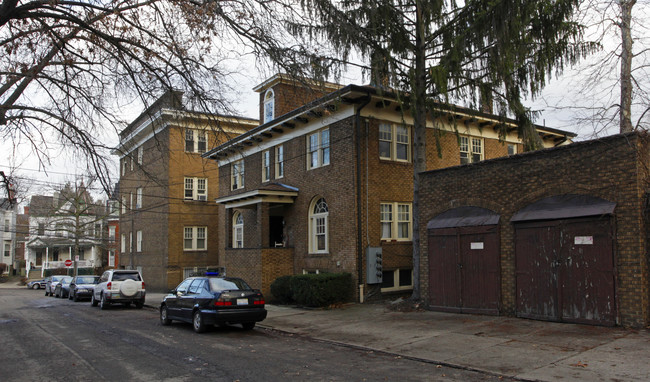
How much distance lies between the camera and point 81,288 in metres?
28.3

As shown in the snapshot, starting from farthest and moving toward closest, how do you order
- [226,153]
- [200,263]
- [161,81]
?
[200,263] → [226,153] → [161,81]

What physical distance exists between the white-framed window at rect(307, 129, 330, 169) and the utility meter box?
4.39 meters

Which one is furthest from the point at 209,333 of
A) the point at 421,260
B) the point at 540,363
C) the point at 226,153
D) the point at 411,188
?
the point at 226,153

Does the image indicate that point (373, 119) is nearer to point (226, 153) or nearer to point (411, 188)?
point (411, 188)

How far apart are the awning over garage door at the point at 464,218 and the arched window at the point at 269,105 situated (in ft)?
41.7

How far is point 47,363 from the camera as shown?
9523mm

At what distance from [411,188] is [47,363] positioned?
572 inches

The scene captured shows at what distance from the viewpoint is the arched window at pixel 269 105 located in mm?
25516

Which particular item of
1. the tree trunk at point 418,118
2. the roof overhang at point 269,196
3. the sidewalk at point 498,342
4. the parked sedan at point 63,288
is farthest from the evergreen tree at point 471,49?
the parked sedan at point 63,288

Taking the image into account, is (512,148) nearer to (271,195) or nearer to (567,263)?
(271,195)

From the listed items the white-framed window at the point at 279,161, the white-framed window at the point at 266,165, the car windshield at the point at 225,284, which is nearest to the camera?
the car windshield at the point at 225,284

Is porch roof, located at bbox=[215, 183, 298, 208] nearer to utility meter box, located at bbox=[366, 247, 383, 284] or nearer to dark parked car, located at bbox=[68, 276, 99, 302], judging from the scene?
utility meter box, located at bbox=[366, 247, 383, 284]

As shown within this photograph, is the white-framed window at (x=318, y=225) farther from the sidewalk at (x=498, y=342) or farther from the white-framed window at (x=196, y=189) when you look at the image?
the white-framed window at (x=196, y=189)

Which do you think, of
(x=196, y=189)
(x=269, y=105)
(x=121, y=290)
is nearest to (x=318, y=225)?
(x=269, y=105)
